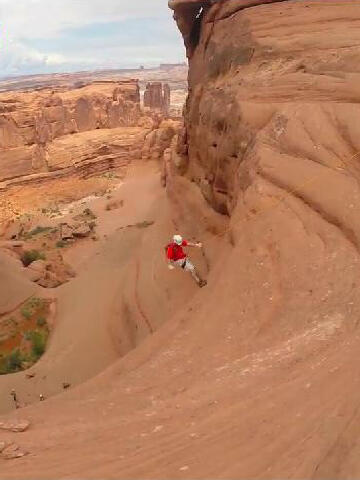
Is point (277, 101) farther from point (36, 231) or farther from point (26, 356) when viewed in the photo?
point (36, 231)

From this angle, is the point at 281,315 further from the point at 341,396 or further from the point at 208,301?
the point at 341,396

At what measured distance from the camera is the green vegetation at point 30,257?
1843 cm

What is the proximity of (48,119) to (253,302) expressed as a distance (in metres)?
33.4

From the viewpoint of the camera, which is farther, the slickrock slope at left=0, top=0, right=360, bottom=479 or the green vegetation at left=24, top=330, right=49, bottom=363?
the green vegetation at left=24, top=330, right=49, bottom=363

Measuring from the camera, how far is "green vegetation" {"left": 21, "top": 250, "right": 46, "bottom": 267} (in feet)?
60.5

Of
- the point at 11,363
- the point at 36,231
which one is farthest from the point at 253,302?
the point at 36,231

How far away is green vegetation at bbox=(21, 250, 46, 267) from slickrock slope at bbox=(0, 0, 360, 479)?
4.98 metres

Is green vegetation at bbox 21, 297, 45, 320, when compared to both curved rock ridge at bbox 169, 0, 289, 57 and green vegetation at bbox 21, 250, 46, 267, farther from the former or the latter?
curved rock ridge at bbox 169, 0, 289, 57

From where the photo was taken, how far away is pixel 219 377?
5.45m

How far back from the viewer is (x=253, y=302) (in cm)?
676

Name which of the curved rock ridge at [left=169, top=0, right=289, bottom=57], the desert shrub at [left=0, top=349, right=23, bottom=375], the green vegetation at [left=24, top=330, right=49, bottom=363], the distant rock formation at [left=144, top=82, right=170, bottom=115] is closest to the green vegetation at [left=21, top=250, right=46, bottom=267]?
the green vegetation at [left=24, top=330, right=49, bottom=363]

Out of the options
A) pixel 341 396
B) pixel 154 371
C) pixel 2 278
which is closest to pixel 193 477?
pixel 341 396

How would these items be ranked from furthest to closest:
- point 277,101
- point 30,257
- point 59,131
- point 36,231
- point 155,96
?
point 155,96 < point 59,131 < point 36,231 < point 30,257 < point 277,101

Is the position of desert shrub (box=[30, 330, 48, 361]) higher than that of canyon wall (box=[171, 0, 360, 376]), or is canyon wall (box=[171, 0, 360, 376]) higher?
canyon wall (box=[171, 0, 360, 376])
